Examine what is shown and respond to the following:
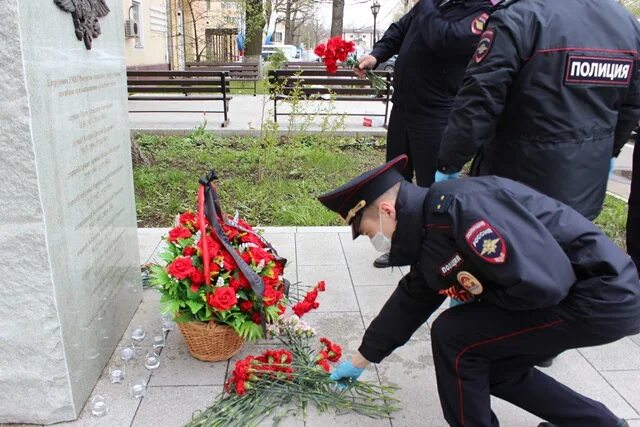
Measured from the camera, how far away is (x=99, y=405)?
7.43 ft

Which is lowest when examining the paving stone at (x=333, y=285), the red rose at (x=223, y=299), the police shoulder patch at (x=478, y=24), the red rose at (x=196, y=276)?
the paving stone at (x=333, y=285)

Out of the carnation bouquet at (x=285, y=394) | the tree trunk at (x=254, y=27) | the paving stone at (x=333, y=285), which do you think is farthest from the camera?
the tree trunk at (x=254, y=27)

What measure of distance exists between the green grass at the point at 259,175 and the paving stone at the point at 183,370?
208 cm

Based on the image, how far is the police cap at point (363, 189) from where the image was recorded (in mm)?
1764

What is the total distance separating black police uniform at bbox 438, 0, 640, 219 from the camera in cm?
208

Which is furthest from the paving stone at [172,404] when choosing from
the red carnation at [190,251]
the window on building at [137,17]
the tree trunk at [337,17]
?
the tree trunk at [337,17]

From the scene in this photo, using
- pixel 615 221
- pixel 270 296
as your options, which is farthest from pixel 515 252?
pixel 615 221

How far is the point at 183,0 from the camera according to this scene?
2189cm

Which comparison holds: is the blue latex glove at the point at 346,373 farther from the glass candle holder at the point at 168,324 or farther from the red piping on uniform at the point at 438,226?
the glass candle holder at the point at 168,324

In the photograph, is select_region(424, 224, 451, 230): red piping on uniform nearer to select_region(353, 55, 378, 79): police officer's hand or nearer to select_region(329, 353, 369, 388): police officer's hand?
select_region(329, 353, 369, 388): police officer's hand

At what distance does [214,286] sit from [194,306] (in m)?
0.12

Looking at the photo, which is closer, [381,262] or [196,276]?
[196,276]

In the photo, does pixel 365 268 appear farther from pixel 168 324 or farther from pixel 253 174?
pixel 253 174

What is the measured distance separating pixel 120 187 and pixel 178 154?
4.14m
